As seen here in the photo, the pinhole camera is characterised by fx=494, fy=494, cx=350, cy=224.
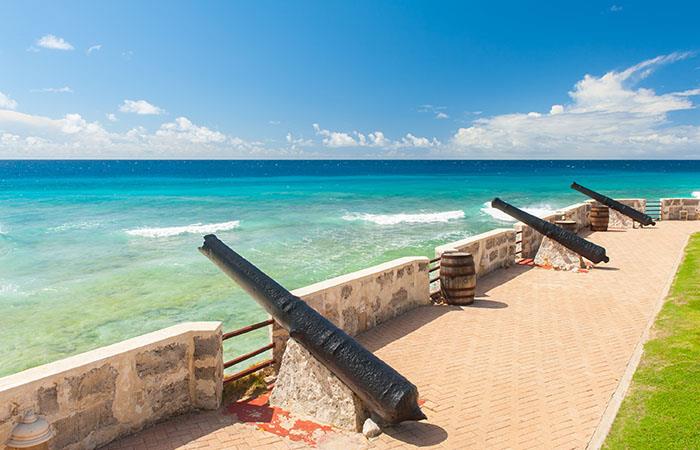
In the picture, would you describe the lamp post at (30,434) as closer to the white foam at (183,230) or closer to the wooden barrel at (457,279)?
the wooden barrel at (457,279)

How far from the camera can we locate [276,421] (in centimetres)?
541

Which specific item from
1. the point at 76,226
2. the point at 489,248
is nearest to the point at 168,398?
the point at 489,248

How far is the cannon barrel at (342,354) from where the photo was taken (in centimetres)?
490

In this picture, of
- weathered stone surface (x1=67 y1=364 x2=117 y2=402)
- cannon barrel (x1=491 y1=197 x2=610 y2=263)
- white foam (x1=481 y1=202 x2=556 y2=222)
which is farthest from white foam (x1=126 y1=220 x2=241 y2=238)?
weathered stone surface (x1=67 y1=364 x2=117 y2=402)

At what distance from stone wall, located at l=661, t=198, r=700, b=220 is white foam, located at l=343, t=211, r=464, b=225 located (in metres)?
17.9

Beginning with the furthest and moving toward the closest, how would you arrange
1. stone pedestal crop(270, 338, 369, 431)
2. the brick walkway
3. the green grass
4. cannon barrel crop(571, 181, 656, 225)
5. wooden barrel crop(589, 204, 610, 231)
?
1. cannon barrel crop(571, 181, 656, 225)
2. wooden barrel crop(589, 204, 610, 231)
3. stone pedestal crop(270, 338, 369, 431)
4. the brick walkway
5. the green grass

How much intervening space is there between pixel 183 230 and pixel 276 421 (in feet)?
107

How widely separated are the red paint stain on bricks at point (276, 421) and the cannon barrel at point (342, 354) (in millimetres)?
630

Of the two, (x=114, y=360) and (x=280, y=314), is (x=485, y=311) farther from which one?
(x=114, y=360)

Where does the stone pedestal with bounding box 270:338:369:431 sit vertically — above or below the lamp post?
below

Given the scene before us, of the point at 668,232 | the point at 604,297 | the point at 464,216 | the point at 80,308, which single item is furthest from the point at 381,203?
the point at 604,297

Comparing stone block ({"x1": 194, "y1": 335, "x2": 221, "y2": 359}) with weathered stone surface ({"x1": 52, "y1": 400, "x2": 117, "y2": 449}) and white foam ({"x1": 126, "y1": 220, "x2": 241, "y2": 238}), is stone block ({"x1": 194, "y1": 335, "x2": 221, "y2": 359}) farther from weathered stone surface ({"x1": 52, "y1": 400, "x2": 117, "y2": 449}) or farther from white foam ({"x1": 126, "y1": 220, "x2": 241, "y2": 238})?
white foam ({"x1": 126, "y1": 220, "x2": 241, "y2": 238})

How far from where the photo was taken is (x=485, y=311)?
9.57 meters

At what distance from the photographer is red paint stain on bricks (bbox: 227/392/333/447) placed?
510 centimetres
